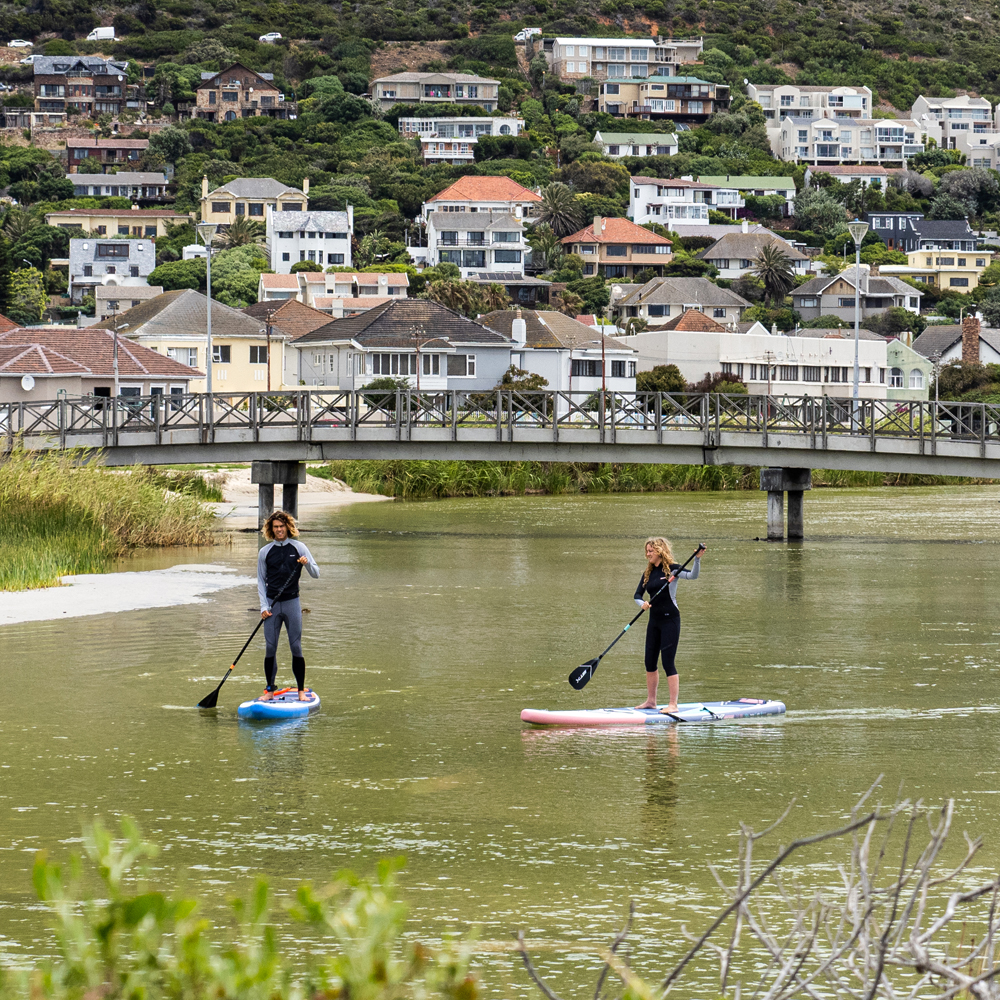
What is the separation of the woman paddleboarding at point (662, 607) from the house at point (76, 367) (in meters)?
39.0

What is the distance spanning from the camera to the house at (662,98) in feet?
645

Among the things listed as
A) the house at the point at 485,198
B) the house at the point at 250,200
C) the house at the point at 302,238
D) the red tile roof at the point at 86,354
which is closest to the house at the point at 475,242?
the house at the point at 485,198

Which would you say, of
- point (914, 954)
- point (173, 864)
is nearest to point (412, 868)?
point (173, 864)

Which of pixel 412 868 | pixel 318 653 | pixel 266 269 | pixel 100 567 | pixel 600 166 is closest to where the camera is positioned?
pixel 412 868

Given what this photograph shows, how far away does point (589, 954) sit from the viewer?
8.80 meters

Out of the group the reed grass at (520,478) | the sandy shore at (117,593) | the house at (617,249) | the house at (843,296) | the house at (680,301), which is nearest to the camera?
the sandy shore at (117,593)

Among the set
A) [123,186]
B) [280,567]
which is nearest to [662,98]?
[123,186]

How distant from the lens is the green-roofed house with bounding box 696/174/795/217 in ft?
538

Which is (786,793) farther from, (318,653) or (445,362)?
(445,362)

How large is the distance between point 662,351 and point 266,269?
157ft

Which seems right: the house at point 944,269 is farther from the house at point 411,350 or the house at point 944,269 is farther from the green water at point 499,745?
the green water at point 499,745

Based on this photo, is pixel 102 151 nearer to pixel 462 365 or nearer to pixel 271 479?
pixel 462 365

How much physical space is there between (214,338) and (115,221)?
66343 millimetres

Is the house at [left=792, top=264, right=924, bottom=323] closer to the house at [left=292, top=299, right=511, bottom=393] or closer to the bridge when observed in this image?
the house at [left=292, top=299, right=511, bottom=393]
